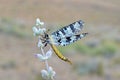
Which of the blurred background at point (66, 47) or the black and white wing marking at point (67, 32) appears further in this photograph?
the blurred background at point (66, 47)

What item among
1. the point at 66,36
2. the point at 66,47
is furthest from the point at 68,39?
the point at 66,47

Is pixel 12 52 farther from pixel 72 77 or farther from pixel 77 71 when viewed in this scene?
pixel 72 77

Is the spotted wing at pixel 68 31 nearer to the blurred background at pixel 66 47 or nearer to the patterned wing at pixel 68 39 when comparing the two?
the patterned wing at pixel 68 39

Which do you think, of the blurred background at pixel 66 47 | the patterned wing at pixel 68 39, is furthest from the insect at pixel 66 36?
the blurred background at pixel 66 47

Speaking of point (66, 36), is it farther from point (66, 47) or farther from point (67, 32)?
point (66, 47)

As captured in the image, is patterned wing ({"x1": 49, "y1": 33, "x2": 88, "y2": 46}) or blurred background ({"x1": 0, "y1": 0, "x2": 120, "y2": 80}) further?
blurred background ({"x1": 0, "y1": 0, "x2": 120, "y2": 80})

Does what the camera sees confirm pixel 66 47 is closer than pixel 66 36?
No

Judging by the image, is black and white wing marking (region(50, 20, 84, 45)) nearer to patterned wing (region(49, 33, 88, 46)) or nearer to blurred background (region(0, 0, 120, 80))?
patterned wing (region(49, 33, 88, 46))

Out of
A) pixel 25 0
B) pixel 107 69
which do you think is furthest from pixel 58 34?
pixel 25 0

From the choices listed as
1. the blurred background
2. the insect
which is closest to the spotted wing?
the insect
